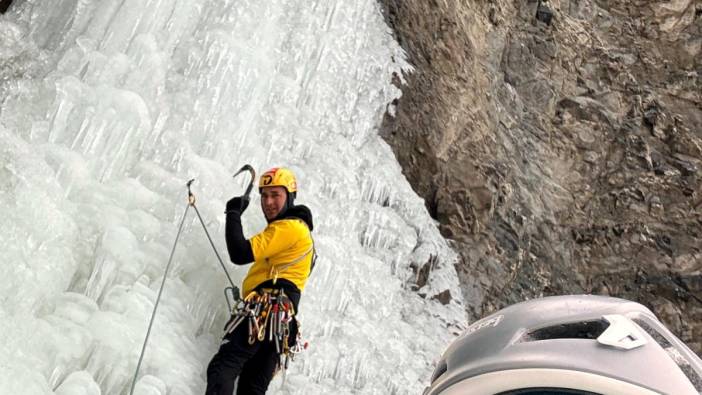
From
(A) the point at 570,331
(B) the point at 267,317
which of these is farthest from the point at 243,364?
(A) the point at 570,331

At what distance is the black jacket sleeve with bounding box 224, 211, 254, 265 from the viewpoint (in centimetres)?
405

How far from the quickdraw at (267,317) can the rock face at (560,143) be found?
4.11 m

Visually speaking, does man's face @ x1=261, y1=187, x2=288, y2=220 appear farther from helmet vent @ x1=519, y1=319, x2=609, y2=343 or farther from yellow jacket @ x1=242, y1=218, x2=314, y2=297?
helmet vent @ x1=519, y1=319, x2=609, y2=343

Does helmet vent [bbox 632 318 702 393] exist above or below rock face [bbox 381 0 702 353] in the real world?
below

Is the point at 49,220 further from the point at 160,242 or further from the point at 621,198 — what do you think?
the point at 621,198

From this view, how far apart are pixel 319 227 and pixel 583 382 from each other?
4097 millimetres

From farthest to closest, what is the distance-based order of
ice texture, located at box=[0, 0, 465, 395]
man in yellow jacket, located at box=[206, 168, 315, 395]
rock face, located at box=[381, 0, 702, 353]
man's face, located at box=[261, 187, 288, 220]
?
1. rock face, located at box=[381, 0, 702, 353]
2. man's face, located at box=[261, 187, 288, 220]
3. man in yellow jacket, located at box=[206, 168, 315, 395]
4. ice texture, located at box=[0, 0, 465, 395]

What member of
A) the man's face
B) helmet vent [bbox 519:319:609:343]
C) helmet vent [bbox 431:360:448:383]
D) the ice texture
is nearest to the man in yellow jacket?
the man's face

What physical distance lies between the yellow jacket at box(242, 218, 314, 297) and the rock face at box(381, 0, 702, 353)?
390cm

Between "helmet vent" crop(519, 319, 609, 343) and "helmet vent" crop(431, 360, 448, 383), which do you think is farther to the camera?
"helmet vent" crop(431, 360, 448, 383)

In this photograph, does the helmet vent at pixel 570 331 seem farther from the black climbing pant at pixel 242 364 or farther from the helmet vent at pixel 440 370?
the black climbing pant at pixel 242 364

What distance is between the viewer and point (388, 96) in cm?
792

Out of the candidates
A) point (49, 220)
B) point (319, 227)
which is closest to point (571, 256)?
point (319, 227)

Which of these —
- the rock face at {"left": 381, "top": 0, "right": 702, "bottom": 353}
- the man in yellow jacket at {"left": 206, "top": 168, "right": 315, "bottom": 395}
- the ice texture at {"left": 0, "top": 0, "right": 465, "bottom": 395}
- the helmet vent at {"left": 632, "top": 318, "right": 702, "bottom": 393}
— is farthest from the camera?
the rock face at {"left": 381, "top": 0, "right": 702, "bottom": 353}
